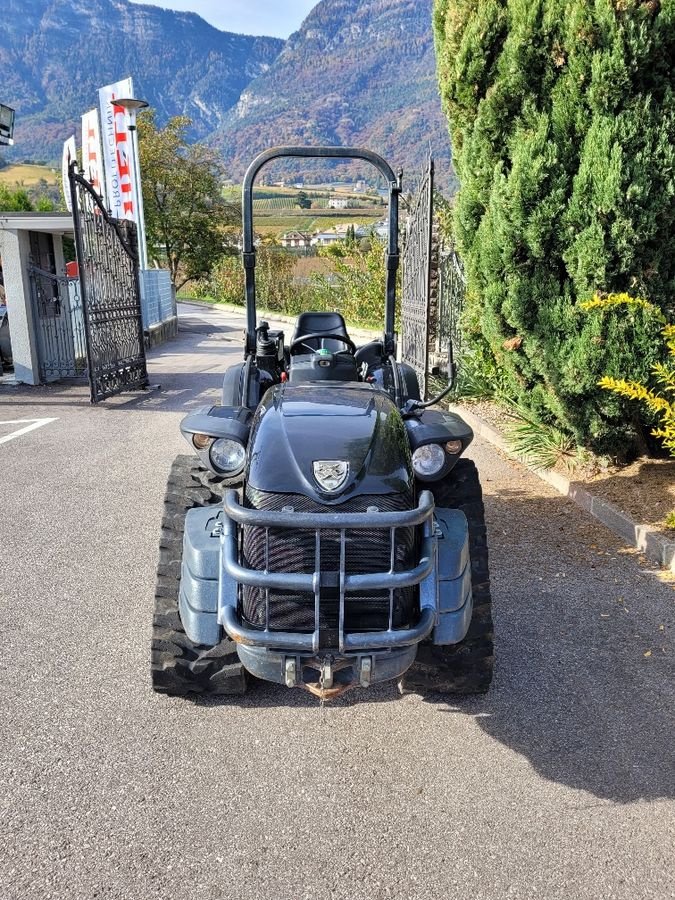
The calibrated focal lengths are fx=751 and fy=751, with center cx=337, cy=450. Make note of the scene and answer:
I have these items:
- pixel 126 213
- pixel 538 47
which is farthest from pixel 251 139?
pixel 538 47

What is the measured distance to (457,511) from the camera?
10.1 feet

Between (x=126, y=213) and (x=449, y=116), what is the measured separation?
13.0 meters

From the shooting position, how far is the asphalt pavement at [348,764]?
231 cm

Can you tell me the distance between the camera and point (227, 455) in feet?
9.73

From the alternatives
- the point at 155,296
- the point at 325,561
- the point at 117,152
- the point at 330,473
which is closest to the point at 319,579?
the point at 325,561

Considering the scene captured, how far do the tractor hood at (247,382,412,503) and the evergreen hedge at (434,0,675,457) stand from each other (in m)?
3.09

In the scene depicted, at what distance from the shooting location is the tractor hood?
254 centimetres

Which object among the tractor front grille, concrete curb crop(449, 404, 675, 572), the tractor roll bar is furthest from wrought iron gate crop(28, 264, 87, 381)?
the tractor front grille

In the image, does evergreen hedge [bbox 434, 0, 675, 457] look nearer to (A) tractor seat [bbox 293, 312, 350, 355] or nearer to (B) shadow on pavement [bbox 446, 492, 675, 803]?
(B) shadow on pavement [bbox 446, 492, 675, 803]

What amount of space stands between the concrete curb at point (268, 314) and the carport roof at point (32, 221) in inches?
216

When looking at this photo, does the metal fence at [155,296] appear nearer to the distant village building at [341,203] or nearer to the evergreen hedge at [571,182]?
the evergreen hedge at [571,182]

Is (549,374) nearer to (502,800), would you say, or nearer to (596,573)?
(596,573)

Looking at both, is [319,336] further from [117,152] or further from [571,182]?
[117,152]

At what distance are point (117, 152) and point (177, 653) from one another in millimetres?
17085
